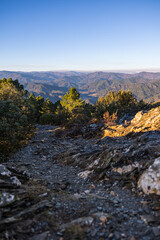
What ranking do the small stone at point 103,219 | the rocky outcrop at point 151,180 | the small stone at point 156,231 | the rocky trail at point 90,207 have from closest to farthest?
the small stone at point 156,231 < the rocky trail at point 90,207 < the small stone at point 103,219 < the rocky outcrop at point 151,180

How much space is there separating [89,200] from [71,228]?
1978mm

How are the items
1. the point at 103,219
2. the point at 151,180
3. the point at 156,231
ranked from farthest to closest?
1. the point at 151,180
2. the point at 103,219
3. the point at 156,231

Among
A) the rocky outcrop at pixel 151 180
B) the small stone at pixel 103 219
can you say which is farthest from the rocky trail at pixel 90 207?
the rocky outcrop at pixel 151 180

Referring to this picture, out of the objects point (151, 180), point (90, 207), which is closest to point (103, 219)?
point (90, 207)

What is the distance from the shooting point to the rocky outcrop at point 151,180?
6.08 meters

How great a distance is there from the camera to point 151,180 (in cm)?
636

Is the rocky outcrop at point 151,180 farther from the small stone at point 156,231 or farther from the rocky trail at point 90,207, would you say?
the small stone at point 156,231

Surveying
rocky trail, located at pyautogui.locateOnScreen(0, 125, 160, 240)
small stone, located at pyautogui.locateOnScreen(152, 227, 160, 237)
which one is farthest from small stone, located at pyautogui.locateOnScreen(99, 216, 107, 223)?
small stone, located at pyautogui.locateOnScreen(152, 227, 160, 237)

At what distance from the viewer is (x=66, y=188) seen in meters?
8.34

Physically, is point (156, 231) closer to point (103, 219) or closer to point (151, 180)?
point (103, 219)

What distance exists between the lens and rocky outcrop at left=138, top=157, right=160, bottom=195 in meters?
6.08

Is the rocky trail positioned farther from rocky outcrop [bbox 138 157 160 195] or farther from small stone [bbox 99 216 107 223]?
rocky outcrop [bbox 138 157 160 195]

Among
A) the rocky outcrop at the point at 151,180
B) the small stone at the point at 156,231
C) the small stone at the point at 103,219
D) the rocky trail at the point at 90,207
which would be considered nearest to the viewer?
the small stone at the point at 156,231

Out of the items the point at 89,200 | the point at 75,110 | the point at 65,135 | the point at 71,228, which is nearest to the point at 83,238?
the point at 71,228
